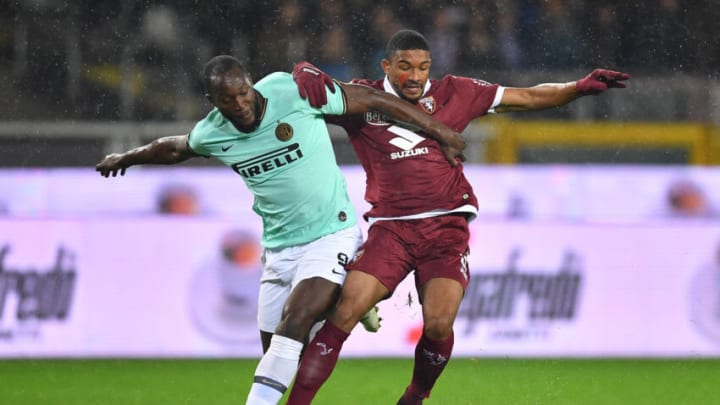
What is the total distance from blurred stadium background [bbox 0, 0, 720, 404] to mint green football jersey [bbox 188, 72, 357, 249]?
10.2ft

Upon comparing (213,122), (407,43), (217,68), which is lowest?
(213,122)

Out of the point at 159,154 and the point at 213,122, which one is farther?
the point at 159,154

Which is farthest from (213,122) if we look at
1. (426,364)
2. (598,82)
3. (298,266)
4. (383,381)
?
(383,381)

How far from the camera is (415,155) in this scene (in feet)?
18.5

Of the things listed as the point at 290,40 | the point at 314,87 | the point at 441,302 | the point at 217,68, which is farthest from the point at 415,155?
the point at 290,40

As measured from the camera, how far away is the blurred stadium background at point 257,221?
8.68 m

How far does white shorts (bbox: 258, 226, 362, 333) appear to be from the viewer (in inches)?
210

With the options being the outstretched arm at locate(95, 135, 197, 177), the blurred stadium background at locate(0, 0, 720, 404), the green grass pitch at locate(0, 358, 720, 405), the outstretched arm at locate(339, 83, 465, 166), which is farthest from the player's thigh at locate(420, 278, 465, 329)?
the blurred stadium background at locate(0, 0, 720, 404)

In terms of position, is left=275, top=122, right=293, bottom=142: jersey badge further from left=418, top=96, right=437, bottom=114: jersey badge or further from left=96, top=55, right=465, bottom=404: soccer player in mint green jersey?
left=418, top=96, right=437, bottom=114: jersey badge

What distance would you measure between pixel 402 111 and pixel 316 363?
4.12 feet

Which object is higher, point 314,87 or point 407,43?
point 407,43

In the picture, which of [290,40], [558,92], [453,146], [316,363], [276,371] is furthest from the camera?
[290,40]

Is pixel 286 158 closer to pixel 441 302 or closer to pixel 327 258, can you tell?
pixel 327 258

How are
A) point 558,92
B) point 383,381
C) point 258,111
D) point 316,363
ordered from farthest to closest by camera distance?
point 383,381 < point 558,92 < point 258,111 < point 316,363
